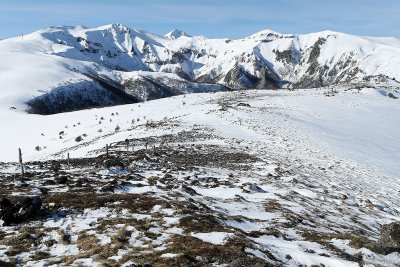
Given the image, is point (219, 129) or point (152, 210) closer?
point (152, 210)

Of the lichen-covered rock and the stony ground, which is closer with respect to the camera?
the stony ground

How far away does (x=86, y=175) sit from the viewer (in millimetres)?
24266

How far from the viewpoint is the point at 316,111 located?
66.6 metres

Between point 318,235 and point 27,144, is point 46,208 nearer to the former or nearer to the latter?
point 318,235

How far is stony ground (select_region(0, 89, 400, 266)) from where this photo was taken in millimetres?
12617

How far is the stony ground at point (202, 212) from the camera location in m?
12.6

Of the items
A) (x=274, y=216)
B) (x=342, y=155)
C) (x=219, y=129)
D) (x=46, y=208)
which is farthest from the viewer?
(x=219, y=129)

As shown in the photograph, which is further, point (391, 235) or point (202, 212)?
point (202, 212)

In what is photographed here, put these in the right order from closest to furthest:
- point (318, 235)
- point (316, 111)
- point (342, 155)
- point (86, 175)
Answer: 1. point (318, 235)
2. point (86, 175)
3. point (342, 155)
4. point (316, 111)

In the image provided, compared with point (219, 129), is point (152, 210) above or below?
above

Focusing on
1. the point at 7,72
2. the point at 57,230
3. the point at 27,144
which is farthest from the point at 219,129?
the point at 7,72

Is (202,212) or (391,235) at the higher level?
(391,235)

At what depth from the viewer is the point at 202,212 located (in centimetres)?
1709

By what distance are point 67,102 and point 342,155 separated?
6594 inches
